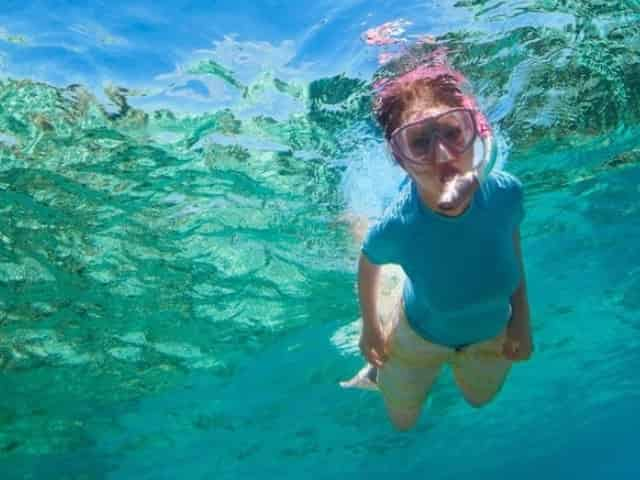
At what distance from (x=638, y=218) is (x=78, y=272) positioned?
59.3ft

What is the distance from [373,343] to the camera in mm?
7266

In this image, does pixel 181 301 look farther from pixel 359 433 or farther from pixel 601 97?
pixel 359 433

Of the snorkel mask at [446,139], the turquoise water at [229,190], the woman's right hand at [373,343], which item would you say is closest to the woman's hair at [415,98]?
the snorkel mask at [446,139]

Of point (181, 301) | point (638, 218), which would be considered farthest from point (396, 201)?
point (638, 218)

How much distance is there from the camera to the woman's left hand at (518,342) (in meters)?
7.17

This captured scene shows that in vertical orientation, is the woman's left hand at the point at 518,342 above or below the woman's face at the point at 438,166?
below

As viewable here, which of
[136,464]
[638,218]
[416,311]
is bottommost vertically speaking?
[416,311]

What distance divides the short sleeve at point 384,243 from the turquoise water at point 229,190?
4.26m

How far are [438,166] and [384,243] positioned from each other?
4.87 feet

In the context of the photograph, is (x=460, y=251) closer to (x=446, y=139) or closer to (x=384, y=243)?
(x=384, y=243)

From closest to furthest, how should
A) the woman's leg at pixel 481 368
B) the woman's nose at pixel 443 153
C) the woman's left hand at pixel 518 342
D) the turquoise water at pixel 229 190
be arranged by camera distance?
the woman's nose at pixel 443 153
the woman's left hand at pixel 518 342
the woman's leg at pixel 481 368
the turquoise water at pixel 229 190

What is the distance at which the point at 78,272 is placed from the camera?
48.2ft

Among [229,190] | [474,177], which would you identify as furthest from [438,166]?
[229,190]

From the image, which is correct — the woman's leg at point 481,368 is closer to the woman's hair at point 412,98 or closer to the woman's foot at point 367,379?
the woman's foot at point 367,379
